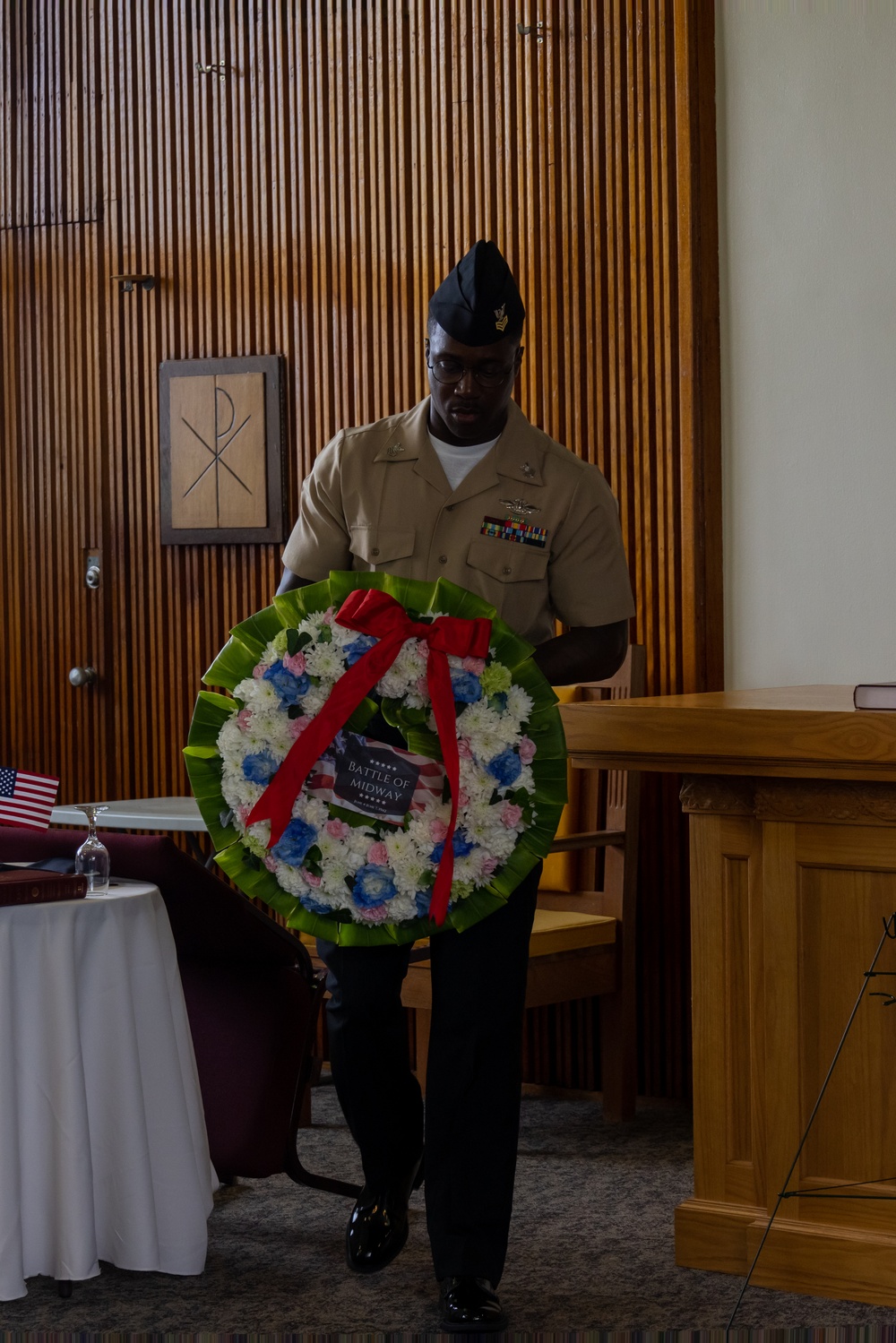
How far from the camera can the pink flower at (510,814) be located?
2838 mm

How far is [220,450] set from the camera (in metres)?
5.38

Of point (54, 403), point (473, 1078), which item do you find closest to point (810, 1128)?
point (473, 1078)

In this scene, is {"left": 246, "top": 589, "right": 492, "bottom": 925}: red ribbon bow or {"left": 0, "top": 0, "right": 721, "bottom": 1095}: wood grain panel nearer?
{"left": 246, "top": 589, "right": 492, "bottom": 925}: red ribbon bow

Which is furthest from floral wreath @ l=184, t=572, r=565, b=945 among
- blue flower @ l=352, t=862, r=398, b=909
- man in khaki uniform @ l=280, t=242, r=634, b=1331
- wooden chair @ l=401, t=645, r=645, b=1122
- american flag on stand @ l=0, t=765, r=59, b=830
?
wooden chair @ l=401, t=645, r=645, b=1122

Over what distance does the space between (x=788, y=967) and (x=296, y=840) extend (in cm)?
98

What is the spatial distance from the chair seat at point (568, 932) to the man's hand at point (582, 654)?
4.25ft

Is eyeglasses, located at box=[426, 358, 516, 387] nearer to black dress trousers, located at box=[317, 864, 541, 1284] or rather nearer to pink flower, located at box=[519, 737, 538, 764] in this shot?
pink flower, located at box=[519, 737, 538, 764]

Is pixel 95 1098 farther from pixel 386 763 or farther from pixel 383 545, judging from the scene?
pixel 383 545

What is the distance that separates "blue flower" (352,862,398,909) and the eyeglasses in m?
0.89

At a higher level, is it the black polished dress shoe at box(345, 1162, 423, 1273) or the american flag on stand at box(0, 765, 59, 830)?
the american flag on stand at box(0, 765, 59, 830)

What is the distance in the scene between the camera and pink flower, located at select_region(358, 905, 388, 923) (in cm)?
284

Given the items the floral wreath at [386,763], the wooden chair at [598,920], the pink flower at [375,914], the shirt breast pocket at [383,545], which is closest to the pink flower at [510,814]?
the floral wreath at [386,763]

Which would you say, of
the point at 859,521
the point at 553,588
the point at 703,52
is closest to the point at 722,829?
the point at 553,588

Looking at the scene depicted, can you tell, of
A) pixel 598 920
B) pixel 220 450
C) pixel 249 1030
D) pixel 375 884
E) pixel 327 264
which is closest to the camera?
pixel 375 884
